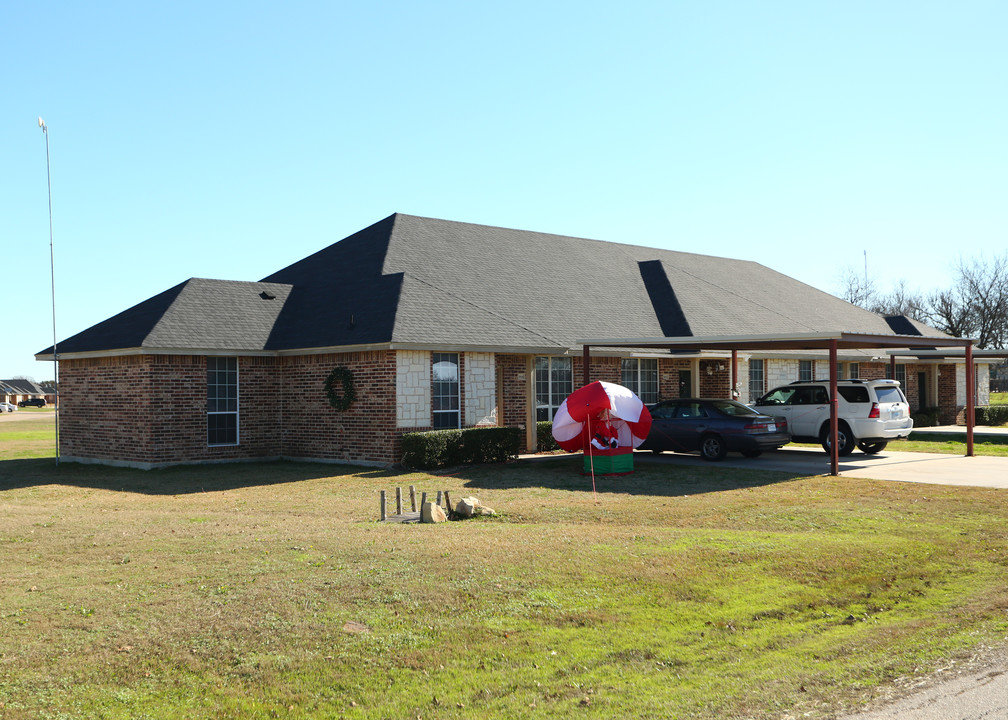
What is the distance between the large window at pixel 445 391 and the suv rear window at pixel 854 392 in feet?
29.9

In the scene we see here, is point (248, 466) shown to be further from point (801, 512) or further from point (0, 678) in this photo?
point (0, 678)

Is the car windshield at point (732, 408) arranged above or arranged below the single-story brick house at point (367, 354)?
below

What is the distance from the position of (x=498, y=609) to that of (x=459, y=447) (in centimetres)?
1206

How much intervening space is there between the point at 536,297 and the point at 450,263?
8.72 ft

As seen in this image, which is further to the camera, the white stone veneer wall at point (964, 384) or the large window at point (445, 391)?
the white stone veneer wall at point (964, 384)

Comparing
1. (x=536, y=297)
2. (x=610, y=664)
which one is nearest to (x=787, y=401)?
(x=536, y=297)

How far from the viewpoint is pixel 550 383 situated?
2380cm

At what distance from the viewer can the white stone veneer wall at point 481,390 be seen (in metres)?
21.4

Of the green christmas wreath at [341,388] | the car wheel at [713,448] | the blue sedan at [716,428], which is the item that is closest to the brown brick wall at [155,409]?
the green christmas wreath at [341,388]

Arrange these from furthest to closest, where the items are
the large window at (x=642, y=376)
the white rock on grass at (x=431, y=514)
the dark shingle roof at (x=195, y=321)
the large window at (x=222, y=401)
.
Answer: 1. the large window at (x=642, y=376)
2. the large window at (x=222, y=401)
3. the dark shingle roof at (x=195, y=321)
4. the white rock on grass at (x=431, y=514)

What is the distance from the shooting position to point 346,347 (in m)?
20.2

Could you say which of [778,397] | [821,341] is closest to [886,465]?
[821,341]

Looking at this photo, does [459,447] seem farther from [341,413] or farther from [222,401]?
[222,401]

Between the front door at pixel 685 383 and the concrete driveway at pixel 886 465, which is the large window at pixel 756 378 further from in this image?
the concrete driveway at pixel 886 465
